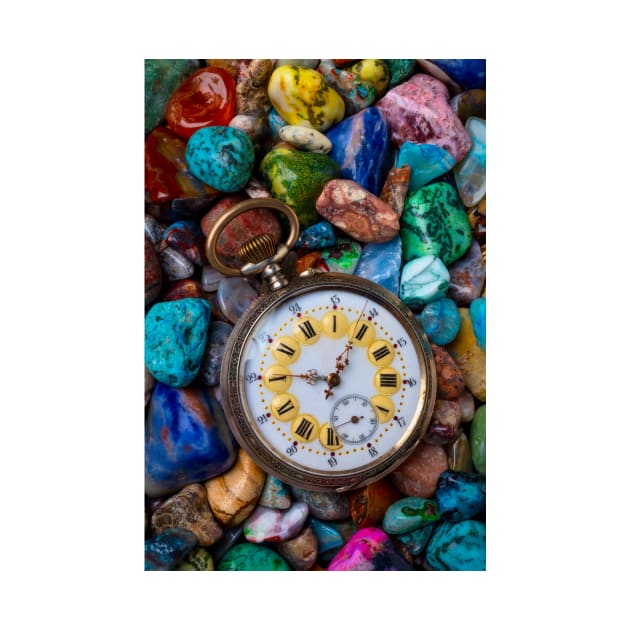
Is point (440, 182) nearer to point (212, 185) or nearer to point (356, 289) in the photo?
point (356, 289)

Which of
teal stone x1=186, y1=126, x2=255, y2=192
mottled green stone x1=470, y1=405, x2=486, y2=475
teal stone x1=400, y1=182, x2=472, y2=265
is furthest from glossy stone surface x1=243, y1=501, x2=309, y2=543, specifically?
teal stone x1=186, y1=126, x2=255, y2=192

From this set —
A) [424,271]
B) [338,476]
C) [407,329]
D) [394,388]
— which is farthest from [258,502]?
[424,271]

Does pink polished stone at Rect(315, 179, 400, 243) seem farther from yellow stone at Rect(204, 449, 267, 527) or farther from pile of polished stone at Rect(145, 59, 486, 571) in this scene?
yellow stone at Rect(204, 449, 267, 527)

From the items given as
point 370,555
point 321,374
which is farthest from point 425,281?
point 370,555

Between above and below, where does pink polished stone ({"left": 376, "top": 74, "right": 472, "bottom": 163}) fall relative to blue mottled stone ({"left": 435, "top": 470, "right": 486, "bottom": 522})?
above

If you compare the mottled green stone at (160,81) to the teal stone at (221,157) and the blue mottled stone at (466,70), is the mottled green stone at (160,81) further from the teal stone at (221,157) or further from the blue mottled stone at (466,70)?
the blue mottled stone at (466,70)

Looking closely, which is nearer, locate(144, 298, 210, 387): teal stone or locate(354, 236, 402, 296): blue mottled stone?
locate(144, 298, 210, 387): teal stone

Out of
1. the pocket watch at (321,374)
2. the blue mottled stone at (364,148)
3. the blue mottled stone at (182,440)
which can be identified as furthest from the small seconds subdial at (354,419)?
the blue mottled stone at (364,148)
